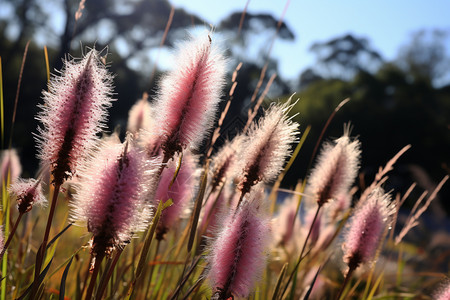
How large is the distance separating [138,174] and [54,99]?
340 mm

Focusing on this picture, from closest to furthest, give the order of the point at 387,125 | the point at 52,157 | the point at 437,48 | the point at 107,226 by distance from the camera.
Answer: the point at 107,226 → the point at 52,157 → the point at 387,125 → the point at 437,48

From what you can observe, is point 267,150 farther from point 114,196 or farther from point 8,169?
point 8,169

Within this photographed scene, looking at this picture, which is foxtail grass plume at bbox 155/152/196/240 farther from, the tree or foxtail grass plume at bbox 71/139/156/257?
the tree

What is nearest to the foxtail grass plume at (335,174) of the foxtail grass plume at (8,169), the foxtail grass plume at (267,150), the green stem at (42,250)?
the foxtail grass plume at (267,150)

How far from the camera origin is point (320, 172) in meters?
1.80

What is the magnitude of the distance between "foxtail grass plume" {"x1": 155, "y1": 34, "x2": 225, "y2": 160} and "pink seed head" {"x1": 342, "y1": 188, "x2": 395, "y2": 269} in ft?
2.40

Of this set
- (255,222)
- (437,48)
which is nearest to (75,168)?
(255,222)

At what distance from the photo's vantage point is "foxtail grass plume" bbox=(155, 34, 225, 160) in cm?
126

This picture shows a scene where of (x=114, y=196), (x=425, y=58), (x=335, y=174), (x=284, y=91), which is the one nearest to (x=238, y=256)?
(x=114, y=196)

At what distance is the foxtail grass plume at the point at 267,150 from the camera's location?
4.51 feet

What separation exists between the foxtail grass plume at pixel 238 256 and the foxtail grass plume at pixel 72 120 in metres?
0.46

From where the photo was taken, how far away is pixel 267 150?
139 centimetres

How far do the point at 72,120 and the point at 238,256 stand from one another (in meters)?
0.57

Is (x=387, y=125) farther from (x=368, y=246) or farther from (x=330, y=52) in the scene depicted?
(x=330, y=52)
